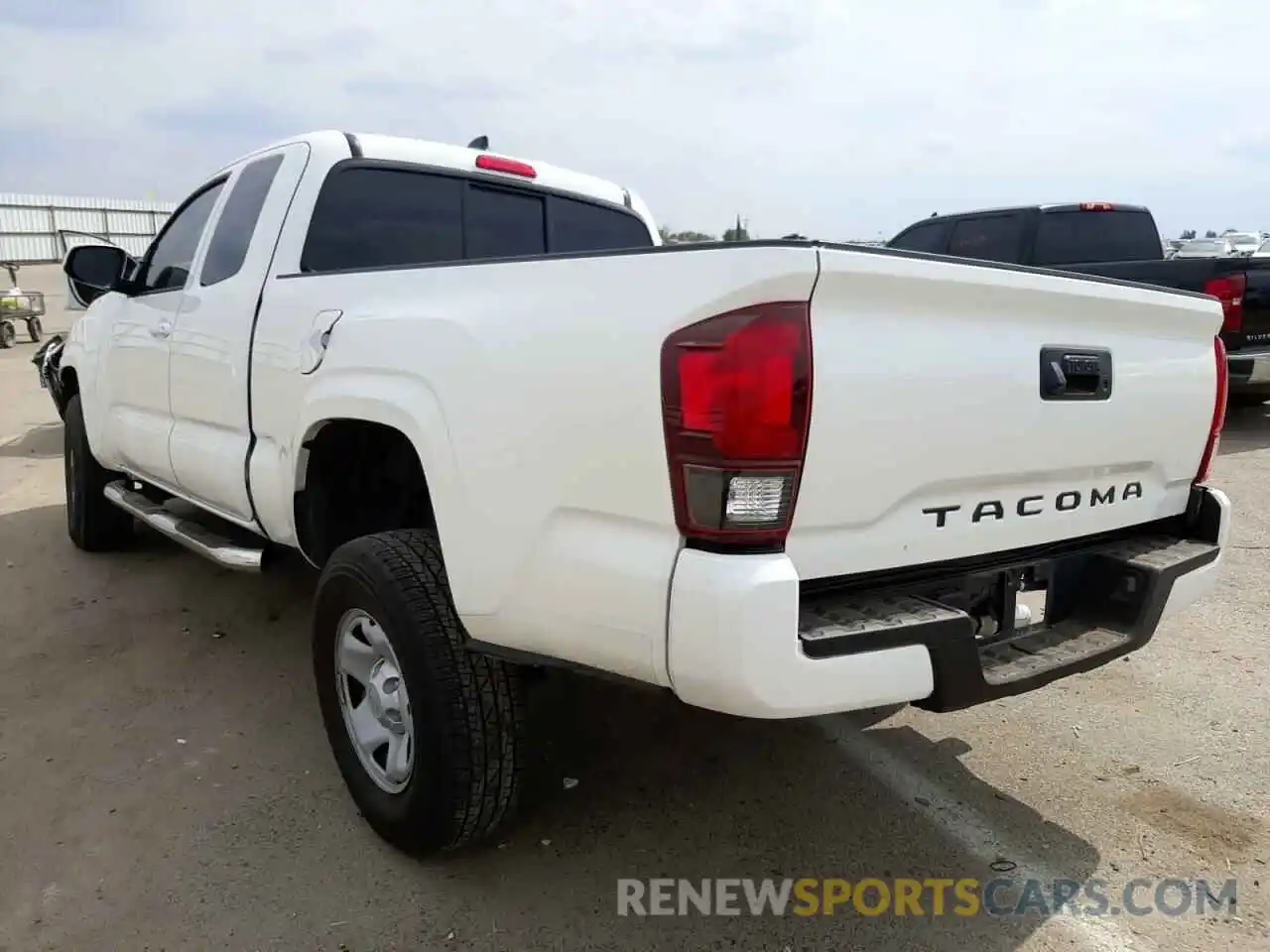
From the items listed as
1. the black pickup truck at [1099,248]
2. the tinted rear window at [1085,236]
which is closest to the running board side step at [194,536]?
the black pickup truck at [1099,248]

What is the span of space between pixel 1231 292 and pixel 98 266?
833 cm

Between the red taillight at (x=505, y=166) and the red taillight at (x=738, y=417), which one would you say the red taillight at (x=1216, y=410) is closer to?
the red taillight at (x=738, y=417)

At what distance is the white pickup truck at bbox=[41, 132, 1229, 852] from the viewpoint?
180 centimetres

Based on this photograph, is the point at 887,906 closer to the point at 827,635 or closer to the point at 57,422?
the point at 827,635

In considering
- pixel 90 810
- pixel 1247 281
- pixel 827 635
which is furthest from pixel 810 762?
pixel 1247 281

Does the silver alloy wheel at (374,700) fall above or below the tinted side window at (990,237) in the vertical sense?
below

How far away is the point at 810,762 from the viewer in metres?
3.12

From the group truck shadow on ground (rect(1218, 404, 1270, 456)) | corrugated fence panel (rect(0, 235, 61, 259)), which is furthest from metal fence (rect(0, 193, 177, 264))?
truck shadow on ground (rect(1218, 404, 1270, 456))

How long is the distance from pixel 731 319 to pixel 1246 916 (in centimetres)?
206

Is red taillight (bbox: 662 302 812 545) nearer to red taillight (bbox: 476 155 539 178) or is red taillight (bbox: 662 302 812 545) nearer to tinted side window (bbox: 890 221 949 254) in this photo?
red taillight (bbox: 476 155 539 178)

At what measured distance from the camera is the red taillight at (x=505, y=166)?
12.6ft

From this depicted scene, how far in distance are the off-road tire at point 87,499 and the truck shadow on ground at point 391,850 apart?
1499 mm

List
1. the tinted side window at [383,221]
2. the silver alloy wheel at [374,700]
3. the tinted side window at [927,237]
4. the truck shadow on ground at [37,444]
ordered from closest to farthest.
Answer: the silver alloy wheel at [374,700] < the tinted side window at [383,221] < the truck shadow on ground at [37,444] < the tinted side window at [927,237]

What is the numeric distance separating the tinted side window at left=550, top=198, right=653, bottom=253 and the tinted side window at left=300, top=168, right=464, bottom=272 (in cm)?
52
